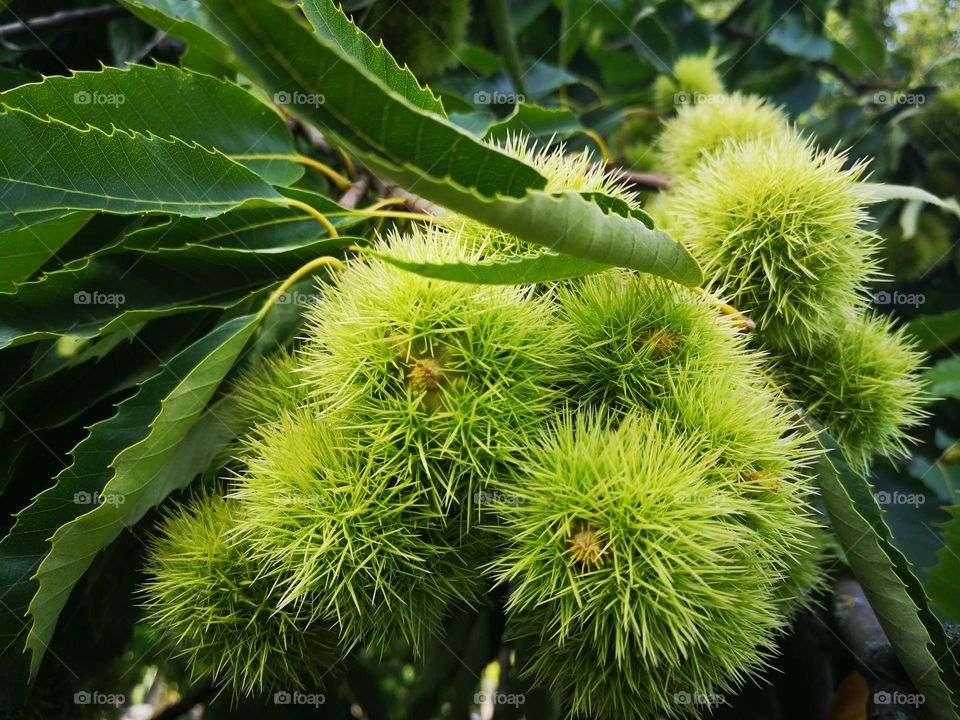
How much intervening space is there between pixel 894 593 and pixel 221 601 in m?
0.88

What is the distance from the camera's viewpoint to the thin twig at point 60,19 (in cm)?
145

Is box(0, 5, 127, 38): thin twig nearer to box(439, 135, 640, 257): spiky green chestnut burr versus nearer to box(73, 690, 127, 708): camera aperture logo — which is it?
box(439, 135, 640, 257): spiky green chestnut burr

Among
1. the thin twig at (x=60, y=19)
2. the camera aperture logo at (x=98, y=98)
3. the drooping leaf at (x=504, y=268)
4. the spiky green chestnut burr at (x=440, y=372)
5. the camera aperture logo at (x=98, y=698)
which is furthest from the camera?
the thin twig at (x=60, y=19)

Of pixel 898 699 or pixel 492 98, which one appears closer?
pixel 898 699

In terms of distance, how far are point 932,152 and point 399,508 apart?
2.23m

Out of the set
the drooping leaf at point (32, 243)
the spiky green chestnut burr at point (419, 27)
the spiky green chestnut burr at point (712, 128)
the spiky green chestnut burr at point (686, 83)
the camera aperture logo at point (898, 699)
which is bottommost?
the camera aperture logo at point (898, 699)

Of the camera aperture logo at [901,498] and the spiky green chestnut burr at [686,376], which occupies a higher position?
the camera aperture logo at [901,498]

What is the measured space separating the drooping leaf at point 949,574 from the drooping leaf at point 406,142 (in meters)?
0.85

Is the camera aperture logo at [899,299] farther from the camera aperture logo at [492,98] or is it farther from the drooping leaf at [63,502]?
the drooping leaf at [63,502]

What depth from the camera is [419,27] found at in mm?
1596

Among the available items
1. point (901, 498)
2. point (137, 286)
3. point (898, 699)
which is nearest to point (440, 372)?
point (137, 286)

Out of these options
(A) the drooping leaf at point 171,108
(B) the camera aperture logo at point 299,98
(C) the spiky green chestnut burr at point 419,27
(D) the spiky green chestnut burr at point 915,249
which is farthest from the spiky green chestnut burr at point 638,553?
(D) the spiky green chestnut burr at point 915,249

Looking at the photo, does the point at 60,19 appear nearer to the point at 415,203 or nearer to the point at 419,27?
the point at 419,27

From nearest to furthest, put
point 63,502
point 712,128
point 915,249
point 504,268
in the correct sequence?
1. point 504,268
2. point 63,502
3. point 712,128
4. point 915,249
